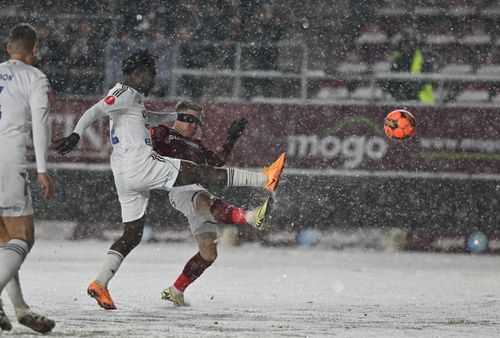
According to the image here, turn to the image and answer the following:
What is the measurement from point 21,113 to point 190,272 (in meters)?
2.74

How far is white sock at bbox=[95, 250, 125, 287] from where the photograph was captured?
29.2 feet

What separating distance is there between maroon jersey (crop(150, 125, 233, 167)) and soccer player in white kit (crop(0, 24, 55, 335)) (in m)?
2.63

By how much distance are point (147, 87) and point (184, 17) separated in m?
9.55

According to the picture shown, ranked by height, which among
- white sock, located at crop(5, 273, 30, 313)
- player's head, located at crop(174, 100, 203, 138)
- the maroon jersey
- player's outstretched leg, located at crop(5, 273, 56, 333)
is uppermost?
player's head, located at crop(174, 100, 203, 138)

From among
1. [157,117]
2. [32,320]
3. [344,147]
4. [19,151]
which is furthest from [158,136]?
[344,147]

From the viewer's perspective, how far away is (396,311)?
30.6ft

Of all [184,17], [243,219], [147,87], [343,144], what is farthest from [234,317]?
[184,17]

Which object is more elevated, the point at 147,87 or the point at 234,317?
the point at 147,87

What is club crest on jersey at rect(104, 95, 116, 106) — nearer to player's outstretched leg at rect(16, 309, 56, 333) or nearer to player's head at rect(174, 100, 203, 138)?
player's head at rect(174, 100, 203, 138)

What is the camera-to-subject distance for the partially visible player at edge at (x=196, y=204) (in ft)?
Answer: 31.4

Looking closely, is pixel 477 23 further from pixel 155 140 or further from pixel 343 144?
pixel 155 140

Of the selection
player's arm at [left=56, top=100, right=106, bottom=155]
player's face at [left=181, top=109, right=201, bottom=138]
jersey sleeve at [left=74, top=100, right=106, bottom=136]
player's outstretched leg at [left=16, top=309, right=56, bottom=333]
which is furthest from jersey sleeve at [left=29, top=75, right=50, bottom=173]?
player's face at [left=181, top=109, right=201, bottom=138]

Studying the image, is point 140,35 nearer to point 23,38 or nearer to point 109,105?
point 109,105

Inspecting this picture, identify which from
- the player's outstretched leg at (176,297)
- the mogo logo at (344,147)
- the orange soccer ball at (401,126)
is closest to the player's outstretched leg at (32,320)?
the player's outstretched leg at (176,297)
